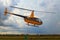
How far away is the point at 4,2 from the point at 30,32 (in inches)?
33.1

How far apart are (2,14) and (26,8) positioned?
0.52 m

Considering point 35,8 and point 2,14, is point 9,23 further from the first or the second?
point 35,8

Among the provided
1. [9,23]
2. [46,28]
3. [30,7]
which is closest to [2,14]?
[9,23]

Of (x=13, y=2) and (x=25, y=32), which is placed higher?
(x=13, y=2)

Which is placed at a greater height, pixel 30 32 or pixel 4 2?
pixel 4 2

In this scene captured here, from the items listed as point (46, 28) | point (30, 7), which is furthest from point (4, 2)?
point (46, 28)

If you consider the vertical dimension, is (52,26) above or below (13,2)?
below

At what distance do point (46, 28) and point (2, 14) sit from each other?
0.98m

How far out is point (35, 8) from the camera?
6.03 metres
